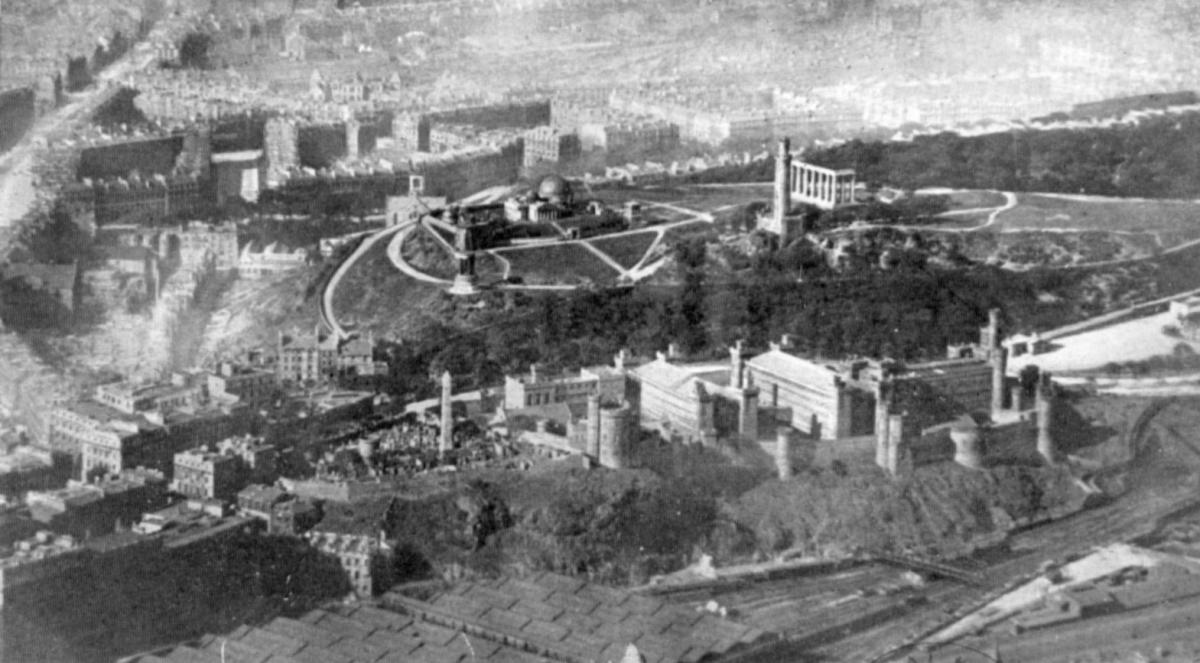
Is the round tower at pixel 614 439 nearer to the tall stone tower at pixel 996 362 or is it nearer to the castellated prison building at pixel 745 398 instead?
the castellated prison building at pixel 745 398

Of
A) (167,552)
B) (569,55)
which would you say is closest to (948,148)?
(569,55)

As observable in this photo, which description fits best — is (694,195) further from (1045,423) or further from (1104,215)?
(1045,423)

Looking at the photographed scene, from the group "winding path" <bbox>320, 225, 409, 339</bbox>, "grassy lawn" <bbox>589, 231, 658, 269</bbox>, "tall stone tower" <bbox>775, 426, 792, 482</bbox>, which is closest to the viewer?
"tall stone tower" <bbox>775, 426, 792, 482</bbox>

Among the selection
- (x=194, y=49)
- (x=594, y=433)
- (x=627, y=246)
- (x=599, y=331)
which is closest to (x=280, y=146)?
(x=194, y=49)

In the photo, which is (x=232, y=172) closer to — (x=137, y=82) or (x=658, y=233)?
(x=137, y=82)

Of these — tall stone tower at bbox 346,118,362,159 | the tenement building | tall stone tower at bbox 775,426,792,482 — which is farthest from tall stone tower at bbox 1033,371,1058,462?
tall stone tower at bbox 346,118,362,159

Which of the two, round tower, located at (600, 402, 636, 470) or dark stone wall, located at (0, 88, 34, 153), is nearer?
round tower, located at (600, 402, 636, 470)

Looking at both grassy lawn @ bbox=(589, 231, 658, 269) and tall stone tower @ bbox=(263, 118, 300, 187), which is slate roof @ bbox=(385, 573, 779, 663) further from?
tall stone tower @ bbox=(263, 118, 300, 187)
